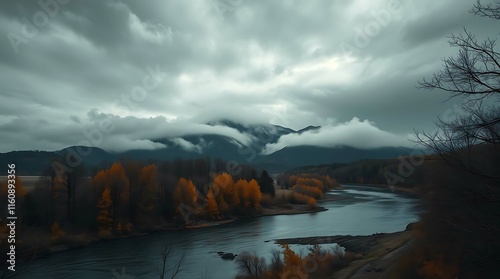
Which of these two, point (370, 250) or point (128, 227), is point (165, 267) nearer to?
point (370, 250)

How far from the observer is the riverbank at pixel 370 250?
2502cm

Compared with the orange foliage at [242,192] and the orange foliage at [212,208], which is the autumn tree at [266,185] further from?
the orange foliage at [212,208]

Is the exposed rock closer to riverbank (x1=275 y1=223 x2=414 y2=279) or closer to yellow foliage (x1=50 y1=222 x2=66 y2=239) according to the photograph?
riverbank (x1=275 y1=223 x2=414 y2=279)

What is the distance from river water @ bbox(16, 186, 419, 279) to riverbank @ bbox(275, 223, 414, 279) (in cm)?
336

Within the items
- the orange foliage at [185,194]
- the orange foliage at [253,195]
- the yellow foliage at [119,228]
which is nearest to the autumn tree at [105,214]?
the yellow foliage at [119,228]

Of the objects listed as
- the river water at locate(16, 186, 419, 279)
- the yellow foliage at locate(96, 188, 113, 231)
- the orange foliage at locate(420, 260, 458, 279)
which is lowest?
the river water at locate(16, 186, 419, 279)

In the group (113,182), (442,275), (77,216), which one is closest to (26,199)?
(77,216)

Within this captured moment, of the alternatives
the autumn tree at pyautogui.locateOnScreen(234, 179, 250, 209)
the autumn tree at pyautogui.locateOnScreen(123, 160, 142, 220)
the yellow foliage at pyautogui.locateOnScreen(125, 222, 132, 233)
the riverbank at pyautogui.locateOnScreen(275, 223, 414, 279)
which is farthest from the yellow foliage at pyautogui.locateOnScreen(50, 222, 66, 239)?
the autumn tree at pyautogui.locateOnScreen(234, 179, 250, 209)

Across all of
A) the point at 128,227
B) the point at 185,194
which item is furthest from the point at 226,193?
the point at 128,227

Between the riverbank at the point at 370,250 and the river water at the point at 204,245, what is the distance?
3362mm

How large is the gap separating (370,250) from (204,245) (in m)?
18.1

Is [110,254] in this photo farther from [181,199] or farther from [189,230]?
[181,199]

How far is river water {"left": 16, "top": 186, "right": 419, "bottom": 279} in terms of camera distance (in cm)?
2953

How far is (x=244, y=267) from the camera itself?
24953 millimetres
